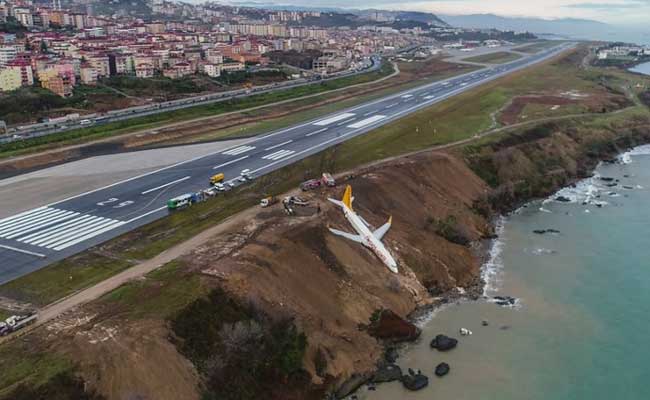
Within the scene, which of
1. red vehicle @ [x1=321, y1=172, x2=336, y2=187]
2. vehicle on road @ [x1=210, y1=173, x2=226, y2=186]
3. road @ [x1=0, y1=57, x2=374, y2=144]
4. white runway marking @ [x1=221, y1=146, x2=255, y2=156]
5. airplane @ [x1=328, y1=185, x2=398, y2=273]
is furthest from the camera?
road @ [x1=0, y1=57, x2=374, y2=144]

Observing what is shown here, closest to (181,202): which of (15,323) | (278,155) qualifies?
(278,155)

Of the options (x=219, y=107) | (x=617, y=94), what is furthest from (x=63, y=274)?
(x=617, y=94)

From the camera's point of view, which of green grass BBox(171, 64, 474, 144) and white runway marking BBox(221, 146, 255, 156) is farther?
green grass BBox(171, 64, 474, 144)

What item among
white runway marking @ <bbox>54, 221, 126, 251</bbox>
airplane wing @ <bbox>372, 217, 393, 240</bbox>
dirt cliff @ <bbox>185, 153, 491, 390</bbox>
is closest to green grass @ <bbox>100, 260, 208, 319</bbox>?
dirt cliff @ <bbox>185, 153, 491, 390</bbox>

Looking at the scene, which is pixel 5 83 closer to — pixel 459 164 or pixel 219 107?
pixel 219 107

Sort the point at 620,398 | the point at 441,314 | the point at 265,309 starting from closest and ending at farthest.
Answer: the point at 620,398 < the point at 265,309 < the point at 441,314

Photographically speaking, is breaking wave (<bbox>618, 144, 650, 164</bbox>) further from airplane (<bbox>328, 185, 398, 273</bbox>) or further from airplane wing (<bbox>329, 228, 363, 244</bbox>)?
airplane wing (<bbox>329, 228, 363, 244</bbox>)

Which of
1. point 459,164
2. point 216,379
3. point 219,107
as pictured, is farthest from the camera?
point 219,107
